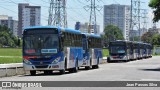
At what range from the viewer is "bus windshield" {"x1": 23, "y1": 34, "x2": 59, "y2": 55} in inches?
1270

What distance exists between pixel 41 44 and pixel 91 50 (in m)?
13.7

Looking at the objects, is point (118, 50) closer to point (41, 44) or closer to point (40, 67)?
point (41, 44)

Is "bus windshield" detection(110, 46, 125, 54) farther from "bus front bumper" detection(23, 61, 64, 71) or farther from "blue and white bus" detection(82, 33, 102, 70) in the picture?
"bus front bumper" detection(23, 61, 64, 71)

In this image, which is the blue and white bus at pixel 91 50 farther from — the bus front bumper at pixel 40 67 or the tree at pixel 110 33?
the tree at pixel 110 33

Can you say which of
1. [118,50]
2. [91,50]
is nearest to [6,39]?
[118,50]

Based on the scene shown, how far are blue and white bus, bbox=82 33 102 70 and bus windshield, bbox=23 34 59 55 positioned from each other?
10205mm

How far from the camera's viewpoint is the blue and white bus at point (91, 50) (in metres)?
43.4

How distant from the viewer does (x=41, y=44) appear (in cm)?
3238

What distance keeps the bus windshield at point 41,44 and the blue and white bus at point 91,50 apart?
10.2 meters

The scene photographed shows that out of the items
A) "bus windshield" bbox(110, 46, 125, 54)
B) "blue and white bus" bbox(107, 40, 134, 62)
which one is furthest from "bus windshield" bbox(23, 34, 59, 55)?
"bus windshield" bbox(110, 46, 125, 54)

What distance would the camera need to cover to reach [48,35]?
32531mm

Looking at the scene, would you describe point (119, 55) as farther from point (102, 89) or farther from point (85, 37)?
point (102, 89)

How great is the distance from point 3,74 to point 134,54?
55900 millimetres

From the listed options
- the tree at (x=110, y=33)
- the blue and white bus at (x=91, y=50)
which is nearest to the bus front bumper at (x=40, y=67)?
the blue and white bus at (x=91, y=50)
